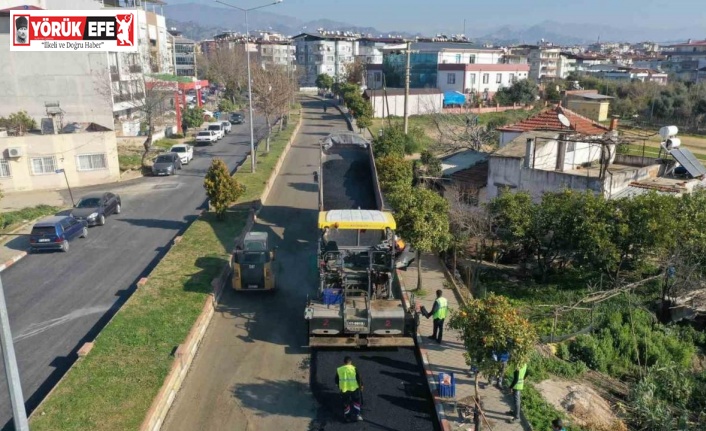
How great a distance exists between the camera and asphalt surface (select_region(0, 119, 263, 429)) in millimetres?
13648

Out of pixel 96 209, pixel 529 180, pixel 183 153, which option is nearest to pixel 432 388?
pixel 529 180

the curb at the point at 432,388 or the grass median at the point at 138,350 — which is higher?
the grass median at the point at 138,350

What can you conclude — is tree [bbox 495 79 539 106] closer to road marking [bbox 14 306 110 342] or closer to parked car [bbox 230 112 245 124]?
parked car [bbox 230 112 245 124]

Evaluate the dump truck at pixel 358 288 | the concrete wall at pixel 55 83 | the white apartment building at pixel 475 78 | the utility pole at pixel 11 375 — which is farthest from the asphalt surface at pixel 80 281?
the white apartment building at pixel 475 78

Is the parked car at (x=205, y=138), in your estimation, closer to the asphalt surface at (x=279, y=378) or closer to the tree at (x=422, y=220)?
the asphalt surface at (x=279, y=378)

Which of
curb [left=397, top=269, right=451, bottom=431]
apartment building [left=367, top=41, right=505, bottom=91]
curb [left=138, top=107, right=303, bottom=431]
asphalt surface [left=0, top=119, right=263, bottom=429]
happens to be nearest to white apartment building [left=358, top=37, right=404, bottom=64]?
apartment building [left=367, top=41, right=505, bottom=91]

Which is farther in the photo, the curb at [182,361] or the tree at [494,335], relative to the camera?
the curb at [182,361]

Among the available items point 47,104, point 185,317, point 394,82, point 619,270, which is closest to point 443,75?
point 394,82

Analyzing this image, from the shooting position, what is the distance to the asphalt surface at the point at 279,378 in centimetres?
1129

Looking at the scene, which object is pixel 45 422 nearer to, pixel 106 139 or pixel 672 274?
pixel 672 274

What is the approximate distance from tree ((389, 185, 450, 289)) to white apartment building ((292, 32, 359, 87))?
11447 centimetres

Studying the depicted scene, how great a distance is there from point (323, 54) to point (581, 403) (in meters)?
124

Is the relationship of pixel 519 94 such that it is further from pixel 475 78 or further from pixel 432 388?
pixel 432 388

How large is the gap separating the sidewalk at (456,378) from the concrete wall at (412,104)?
51.4 m
